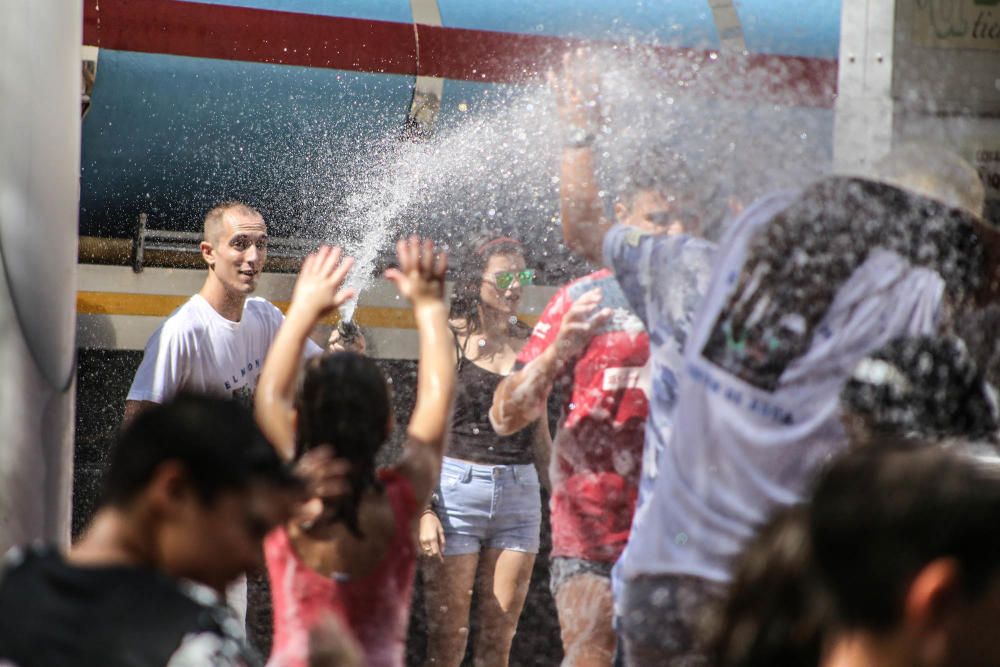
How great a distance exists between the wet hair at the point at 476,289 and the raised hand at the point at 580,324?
84 centimetres

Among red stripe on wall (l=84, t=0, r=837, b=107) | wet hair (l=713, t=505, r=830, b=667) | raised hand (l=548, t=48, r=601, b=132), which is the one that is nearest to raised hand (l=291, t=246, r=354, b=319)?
raised hand (l=548, t=48, r=601, b=132)

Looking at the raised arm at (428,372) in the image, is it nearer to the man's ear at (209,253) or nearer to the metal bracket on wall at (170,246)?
the man's ear at (209,253)

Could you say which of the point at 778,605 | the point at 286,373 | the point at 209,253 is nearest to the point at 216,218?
the point at 209,253

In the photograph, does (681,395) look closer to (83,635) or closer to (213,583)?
(213,583)

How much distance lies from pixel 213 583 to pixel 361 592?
588mm

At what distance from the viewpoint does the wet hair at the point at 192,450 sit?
1712 mm

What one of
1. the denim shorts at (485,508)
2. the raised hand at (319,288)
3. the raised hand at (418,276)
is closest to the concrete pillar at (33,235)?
the raised hand at (319,288)

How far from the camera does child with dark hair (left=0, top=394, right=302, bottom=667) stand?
5.11 ft

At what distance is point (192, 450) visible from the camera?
1.71 meters

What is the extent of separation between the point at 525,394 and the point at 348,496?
1.50m

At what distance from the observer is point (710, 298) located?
2.56 m

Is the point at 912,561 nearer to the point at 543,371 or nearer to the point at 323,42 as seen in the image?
the point at 543,371

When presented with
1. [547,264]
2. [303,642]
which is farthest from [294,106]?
[303,642]

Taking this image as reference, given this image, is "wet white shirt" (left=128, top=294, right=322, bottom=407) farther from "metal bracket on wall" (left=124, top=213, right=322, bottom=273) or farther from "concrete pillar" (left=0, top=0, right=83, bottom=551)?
"metal bracket on wall" (left=124, top=213, right=322, bottom=273)
